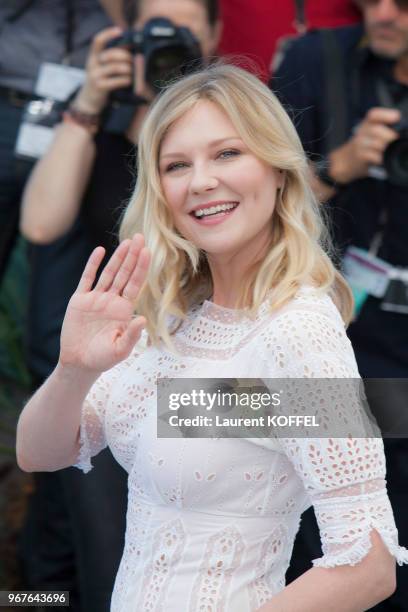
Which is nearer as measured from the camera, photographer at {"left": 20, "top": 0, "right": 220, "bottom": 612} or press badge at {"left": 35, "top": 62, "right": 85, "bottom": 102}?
photographer at {"left": 20, "top": 0, "right": 220, "bottom": 612}

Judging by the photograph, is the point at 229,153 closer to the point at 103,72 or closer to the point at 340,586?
the point at 340,586

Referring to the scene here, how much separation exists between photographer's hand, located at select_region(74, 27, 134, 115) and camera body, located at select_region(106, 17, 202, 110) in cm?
3

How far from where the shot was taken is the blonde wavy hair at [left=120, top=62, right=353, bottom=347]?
1.81 m

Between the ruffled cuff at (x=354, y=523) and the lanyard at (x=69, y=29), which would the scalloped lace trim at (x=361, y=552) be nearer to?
the ruffled cuff at (x=354, y=523)

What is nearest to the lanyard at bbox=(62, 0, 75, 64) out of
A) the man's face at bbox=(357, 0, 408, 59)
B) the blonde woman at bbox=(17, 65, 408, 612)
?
the man's face at bbox=(357, 0, 408, 59)

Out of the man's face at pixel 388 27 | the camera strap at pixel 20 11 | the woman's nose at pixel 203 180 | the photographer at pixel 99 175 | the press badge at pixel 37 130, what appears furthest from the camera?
the camera strap at pixel 20 11

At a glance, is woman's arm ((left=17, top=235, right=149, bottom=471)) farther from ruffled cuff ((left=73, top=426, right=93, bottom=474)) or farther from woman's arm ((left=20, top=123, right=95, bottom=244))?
woman's arm ((left=20, top=123, right=95, bottom=244))

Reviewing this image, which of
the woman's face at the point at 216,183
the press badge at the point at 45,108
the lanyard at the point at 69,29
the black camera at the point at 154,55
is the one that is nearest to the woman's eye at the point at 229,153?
the woman's face at the point at 216,183

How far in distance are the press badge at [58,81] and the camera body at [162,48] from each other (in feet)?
0.81

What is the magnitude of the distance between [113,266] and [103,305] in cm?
7

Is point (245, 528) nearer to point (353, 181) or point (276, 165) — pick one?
point (276, 165)

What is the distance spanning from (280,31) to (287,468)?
1738 mm

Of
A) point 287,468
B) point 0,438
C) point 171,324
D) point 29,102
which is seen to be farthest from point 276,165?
point 0,438

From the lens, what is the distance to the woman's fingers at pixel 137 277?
67.1 inches
